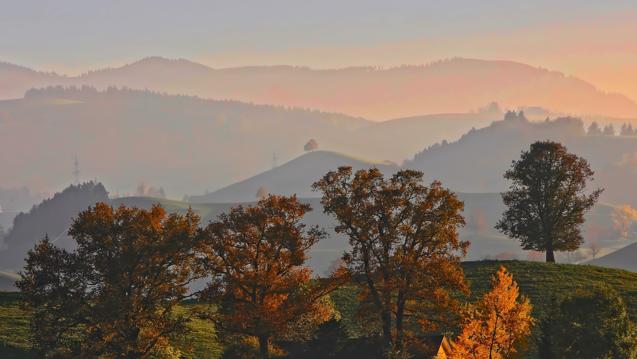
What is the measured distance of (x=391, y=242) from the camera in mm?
58000

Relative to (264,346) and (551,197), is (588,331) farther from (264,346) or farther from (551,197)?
(551,197)

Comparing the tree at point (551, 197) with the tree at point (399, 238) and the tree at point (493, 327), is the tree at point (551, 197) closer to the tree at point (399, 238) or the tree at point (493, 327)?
the tree at point (493, 327)

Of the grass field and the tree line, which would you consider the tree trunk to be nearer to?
the tree line

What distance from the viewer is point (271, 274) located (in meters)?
57.0

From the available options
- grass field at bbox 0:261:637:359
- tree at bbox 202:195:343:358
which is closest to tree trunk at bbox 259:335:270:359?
tree at bbox 202:195:343:358

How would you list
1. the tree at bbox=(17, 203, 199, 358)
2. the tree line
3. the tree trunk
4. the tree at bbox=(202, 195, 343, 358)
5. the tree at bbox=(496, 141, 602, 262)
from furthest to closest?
the tree at bbox=(496, 141, 602, 262)
the tree trunk
the tree at bbox=(202, 195, 343, 358)
the tree line
the tree at bbox=(17, 203, 199, 358)

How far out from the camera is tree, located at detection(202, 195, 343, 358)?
56531mm

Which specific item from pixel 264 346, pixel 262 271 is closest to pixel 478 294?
pixel 264 346

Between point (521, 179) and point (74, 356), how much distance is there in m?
56.7

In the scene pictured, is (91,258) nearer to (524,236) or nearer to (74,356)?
(74,356)

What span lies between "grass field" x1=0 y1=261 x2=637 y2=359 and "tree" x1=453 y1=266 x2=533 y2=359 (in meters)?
6.77

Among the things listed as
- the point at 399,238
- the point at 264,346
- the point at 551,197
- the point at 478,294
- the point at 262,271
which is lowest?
the point at 264,346

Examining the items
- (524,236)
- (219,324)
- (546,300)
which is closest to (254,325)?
(219,324)

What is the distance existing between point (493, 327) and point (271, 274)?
15749 millimetres
